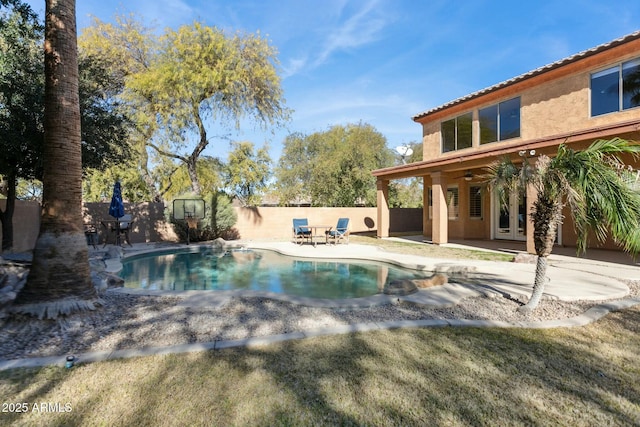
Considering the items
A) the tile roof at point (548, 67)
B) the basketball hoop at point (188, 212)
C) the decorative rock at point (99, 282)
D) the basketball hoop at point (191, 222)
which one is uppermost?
the tile roof at point (548, 67)

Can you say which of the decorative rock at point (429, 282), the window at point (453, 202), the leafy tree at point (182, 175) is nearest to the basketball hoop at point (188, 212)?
the leafy tree at point (182, 175)

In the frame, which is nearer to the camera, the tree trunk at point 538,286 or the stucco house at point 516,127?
the tree trunk at point 538,286

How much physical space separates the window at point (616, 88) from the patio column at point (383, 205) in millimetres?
8607

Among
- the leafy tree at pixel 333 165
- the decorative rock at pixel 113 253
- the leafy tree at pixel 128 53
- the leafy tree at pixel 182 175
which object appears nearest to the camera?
the decorative rock at pixel 113 253

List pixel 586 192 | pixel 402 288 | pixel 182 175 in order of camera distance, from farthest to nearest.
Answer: pixel 182 175, pixel 402 288, pixel 586 192

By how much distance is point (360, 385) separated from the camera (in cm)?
292

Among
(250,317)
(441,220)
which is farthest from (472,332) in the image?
(441,220)

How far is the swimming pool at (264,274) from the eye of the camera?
796 centimetres

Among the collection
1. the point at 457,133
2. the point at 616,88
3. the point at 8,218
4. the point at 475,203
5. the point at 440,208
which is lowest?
the point at 8,218

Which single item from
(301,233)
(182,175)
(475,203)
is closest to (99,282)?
(301,233)

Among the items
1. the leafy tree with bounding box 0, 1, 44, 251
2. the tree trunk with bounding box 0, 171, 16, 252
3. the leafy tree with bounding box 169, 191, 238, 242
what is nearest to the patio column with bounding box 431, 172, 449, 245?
the leafy tree with bounding box 169, 191, 238, 242

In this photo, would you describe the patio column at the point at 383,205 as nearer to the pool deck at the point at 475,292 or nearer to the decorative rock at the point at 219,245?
the pool deck at the point at 475,292

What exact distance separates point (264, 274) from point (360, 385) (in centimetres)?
700

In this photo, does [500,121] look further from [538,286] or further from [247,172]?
[247,172]
